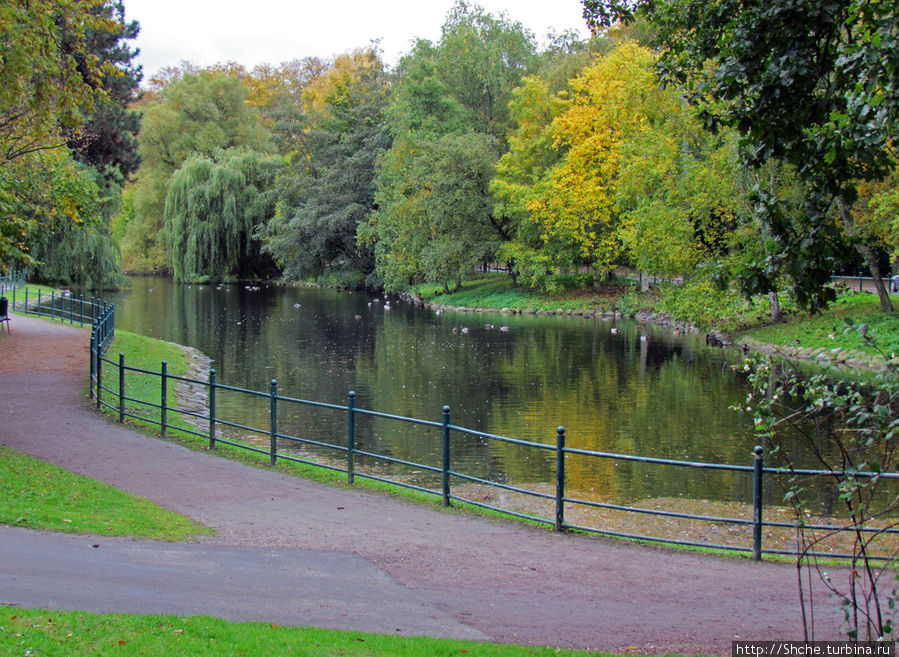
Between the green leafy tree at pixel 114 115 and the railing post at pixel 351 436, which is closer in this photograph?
the railing post at pixel 351 436

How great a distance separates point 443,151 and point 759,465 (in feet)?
151

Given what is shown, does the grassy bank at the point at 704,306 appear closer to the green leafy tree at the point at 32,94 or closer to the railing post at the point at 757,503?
the railing post at the point at 757,503

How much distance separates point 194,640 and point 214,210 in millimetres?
66824

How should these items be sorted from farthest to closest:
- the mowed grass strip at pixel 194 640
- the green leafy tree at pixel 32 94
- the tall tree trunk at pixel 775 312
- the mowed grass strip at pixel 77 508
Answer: the tall tree trunk at pixel 775 312 < the green leafy tree at pixel 32 94 < the mowed grass strip at pixel 77 508 < the mowed grass strip at pixel 194 640

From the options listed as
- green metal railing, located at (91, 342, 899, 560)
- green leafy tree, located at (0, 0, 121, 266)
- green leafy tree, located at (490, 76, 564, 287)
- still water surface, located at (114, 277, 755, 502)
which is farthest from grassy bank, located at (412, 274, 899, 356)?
green leafy tree, located at (0, 0, 121, 266)

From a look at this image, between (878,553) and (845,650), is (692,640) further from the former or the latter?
(878,553)

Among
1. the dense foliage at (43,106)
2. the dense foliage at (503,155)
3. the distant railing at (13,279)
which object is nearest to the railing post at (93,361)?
the dense foliage at (43,106)

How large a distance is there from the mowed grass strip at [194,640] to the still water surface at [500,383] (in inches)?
361

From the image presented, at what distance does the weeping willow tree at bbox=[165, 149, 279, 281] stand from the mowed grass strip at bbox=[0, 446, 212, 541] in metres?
59.1

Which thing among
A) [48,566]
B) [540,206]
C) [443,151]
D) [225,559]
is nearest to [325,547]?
[225,559]

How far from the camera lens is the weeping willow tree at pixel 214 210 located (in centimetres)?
6862

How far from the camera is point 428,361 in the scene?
1227 inches

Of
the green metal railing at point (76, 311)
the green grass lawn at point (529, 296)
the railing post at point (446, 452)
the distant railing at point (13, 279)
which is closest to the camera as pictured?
the railing post at point (446, 452)

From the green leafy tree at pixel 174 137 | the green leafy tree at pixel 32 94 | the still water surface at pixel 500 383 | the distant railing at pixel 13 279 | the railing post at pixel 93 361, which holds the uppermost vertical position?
the green leafy tree at pixel 174 137
